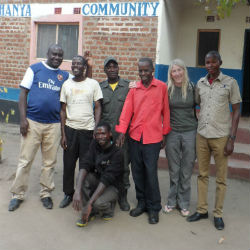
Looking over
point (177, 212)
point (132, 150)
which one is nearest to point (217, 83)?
point (132, 150)

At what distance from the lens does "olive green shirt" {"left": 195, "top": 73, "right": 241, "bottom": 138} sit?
337 cm

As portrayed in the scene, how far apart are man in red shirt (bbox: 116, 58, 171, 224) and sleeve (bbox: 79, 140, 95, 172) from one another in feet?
0.99

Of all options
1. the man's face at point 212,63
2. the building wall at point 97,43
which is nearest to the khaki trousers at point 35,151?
the man's face at point 212,63

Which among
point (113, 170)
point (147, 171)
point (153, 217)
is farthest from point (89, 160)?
point (153, 217)

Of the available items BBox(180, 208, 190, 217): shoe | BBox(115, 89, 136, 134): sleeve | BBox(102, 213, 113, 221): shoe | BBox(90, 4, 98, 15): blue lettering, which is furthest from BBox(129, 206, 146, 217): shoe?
BBox(90, 4, 98, 15): blue lettering

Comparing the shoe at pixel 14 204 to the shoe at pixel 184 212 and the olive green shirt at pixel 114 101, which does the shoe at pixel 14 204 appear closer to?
the olive green shirt at pixel 114 101

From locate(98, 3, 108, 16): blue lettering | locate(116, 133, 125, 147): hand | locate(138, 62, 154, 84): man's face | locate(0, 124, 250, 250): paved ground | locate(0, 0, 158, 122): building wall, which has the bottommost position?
locate(0, 124, 250, 250): paved ground

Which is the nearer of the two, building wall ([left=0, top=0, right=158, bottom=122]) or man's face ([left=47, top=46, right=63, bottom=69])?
man's face ([left=47, top=46, right=63, bottom=69])

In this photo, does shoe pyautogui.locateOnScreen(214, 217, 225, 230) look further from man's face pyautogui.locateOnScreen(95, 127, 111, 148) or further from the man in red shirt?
man's face pyautogui.locateOnScreen(95, 127, 111, 148)

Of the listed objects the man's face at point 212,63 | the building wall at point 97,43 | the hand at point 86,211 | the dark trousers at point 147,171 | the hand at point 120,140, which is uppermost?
the building wall at point 97,43

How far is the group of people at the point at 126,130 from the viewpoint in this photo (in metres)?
3.44

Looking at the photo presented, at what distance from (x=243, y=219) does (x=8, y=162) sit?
149 inches

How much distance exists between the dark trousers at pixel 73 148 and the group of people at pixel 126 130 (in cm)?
1

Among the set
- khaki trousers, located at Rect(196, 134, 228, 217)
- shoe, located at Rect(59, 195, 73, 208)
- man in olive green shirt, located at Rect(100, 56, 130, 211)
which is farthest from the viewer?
shoe, located at Rect(59, 195, 73, 208)
